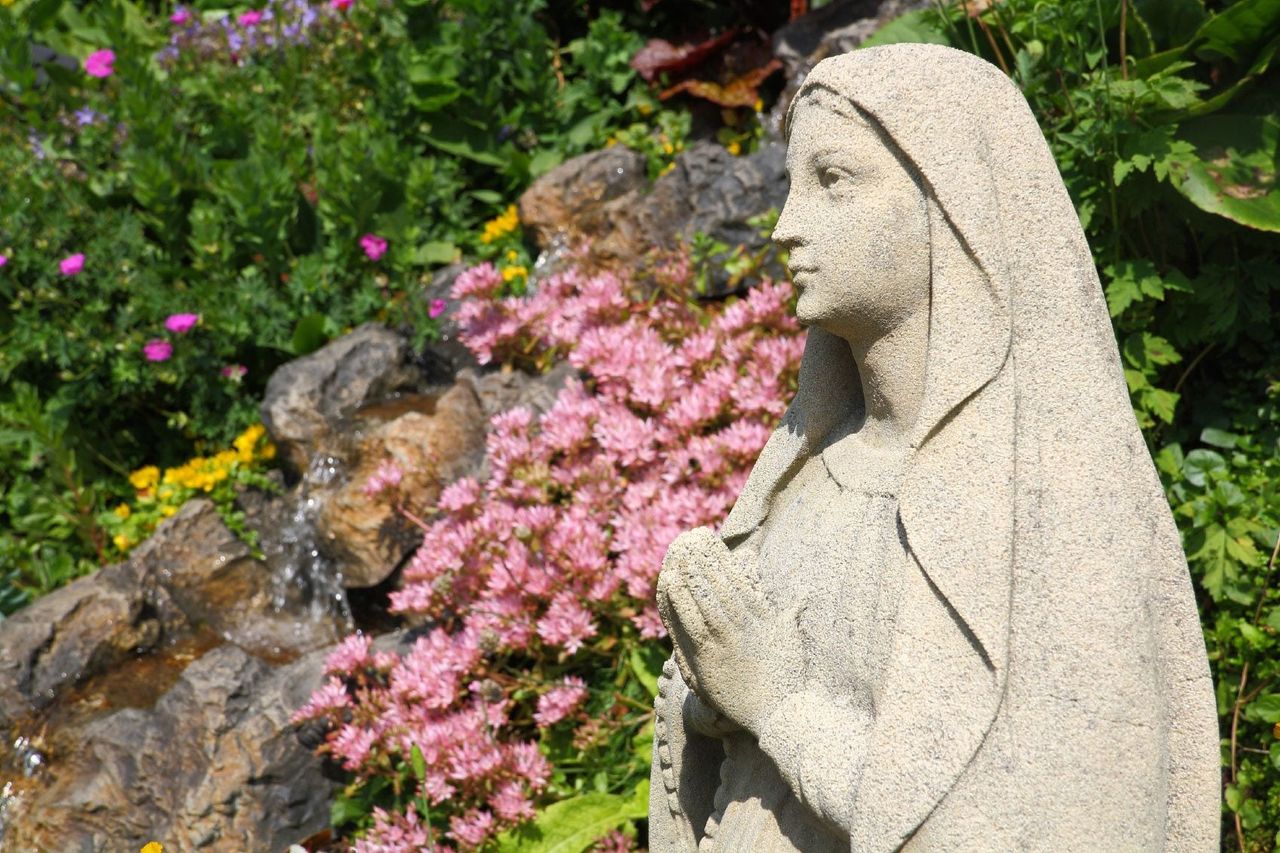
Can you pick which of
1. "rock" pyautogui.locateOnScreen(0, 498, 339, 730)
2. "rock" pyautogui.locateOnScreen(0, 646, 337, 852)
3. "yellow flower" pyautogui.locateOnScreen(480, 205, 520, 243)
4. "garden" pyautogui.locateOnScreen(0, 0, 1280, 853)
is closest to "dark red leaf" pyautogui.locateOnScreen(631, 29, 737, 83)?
"garden" pyautogui.locateOnScreen(0, 0, 1280, 853)

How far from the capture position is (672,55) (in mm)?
7035

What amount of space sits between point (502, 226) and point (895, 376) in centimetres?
496

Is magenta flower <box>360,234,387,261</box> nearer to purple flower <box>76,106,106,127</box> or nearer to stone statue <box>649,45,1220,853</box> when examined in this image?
purple flower <box>76,106,106,127</box>

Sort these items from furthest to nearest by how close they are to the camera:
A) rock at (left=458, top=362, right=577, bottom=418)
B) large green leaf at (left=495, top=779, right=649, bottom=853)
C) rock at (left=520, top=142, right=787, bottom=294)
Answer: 1. rock at (left=520, top=142, right=787, bottom=294)
2. rock at (left=458, top=362, right=577, bottom=418)
3. large green leaf at (left=495, top=779, right=649, bottom=853)

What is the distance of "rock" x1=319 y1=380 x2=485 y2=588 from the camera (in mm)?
5355

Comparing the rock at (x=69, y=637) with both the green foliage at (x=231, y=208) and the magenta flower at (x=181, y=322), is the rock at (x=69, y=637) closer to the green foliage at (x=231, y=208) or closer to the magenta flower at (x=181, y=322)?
the green foliage at (x=231, y=208)

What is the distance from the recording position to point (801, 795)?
1969 millimetres

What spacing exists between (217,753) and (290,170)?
3297mm

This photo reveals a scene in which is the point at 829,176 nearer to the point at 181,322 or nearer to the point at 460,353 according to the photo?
the point at 460,353

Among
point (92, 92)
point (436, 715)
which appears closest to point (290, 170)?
point (92, 92)

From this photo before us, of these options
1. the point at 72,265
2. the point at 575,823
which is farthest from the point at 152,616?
the point at 575,823

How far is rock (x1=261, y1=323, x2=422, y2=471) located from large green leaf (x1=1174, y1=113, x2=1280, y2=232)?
10.9 feet

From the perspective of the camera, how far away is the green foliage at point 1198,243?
3660 mm

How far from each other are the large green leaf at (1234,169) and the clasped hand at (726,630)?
241 centimetres
